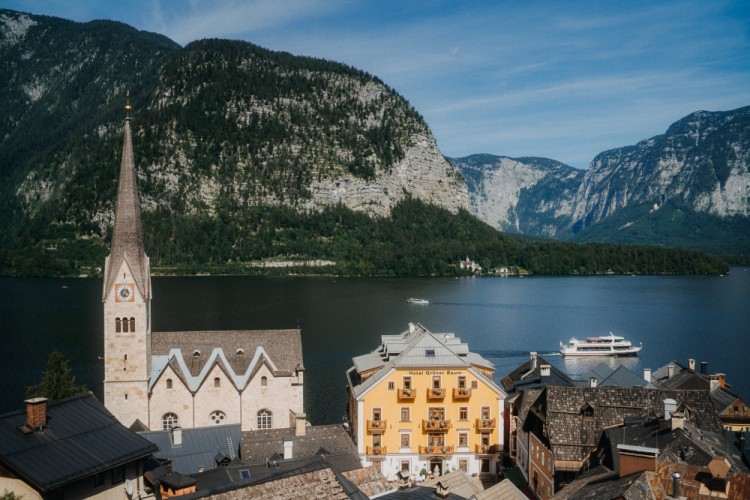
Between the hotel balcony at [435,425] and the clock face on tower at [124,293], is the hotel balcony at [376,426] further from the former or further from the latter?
the clock face on tower at [124,293]

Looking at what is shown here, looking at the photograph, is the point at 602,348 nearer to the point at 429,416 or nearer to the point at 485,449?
the point at 485,449

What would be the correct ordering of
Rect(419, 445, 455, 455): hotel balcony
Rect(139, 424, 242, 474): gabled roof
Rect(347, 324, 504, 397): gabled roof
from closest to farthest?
1. Rect(139, 424, 242, 474): gabled roof
2. Rect(419, 445, 455, 455): hotel balcony
3. Rect(347, 324, 504, 397): gabled roof

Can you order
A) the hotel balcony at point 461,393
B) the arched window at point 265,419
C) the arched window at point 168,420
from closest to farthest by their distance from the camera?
the hotel balcony at point 461,393, the arched window at point 168,420, the arched window at point 265,419

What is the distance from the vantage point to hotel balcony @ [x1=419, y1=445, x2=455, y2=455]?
48469 millimetres

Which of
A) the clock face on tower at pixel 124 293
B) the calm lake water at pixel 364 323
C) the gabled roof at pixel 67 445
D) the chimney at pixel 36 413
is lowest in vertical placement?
the calm lake water at pixel 364 323

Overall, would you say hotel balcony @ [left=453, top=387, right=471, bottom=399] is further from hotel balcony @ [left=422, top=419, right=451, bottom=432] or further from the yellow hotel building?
hotel balcony @ [left=422, top=419, right=451, bottom=432]

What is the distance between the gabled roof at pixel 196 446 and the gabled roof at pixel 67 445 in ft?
38.5

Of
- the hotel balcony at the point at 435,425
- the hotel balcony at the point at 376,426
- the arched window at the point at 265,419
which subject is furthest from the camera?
the arched window at the point at 265,419

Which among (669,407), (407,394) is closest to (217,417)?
(407,394)

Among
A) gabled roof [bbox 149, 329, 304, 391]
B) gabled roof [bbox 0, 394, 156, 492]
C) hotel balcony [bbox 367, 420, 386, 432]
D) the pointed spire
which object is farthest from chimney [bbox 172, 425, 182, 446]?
the pointed spire

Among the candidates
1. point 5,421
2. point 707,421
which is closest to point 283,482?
point 5,421

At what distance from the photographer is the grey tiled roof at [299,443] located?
4206cm

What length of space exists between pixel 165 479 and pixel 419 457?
2010cm

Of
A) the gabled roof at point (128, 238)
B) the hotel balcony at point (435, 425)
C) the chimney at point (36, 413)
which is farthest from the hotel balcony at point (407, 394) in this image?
the chimney at point (36, 413)
